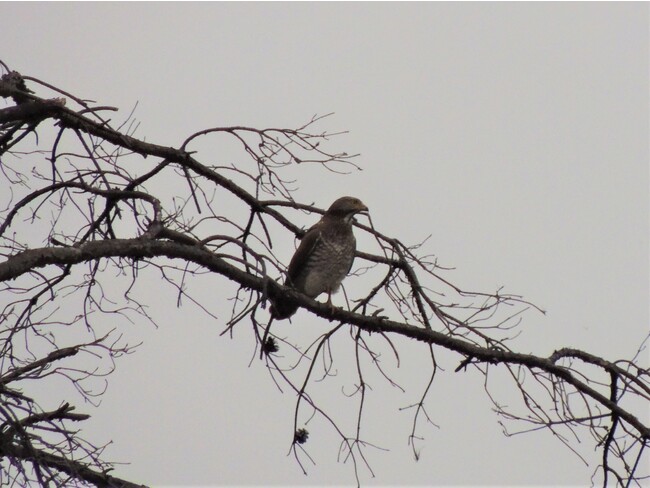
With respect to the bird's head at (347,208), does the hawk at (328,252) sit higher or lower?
lower

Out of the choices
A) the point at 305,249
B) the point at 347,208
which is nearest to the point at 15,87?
the point at 305,249

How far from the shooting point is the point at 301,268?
25.5 feet

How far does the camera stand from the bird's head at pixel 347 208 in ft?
25.5

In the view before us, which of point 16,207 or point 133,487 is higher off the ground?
point 16,207

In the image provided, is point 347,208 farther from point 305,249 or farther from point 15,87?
point 15,87

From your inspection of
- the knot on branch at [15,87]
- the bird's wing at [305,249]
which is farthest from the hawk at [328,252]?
the knot on branch at [15,87]

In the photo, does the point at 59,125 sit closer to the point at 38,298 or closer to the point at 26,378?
the point at 38,298

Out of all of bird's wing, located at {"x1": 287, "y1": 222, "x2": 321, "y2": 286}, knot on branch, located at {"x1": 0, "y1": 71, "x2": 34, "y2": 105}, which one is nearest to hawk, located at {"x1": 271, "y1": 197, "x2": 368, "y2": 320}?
bird's wing, located at {"x1": 287, "y1": 222, "x2": 321, "y2": 286}

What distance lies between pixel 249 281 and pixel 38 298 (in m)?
1.09

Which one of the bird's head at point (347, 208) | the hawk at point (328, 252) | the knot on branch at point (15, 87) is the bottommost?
the knot on branch at point (15, 87)

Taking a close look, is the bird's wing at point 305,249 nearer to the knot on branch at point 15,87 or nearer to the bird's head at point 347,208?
the bird's head at point 347,208

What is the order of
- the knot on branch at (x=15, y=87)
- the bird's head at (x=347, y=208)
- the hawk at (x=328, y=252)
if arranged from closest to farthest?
1. the knot on branch at (x=15, y=87)
2. the hawk at (x=328, y=252)
3. the bird's head at (x=347, y=208)

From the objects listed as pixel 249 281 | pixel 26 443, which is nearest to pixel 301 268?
pixel 249 281

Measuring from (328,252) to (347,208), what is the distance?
43 centimetres
